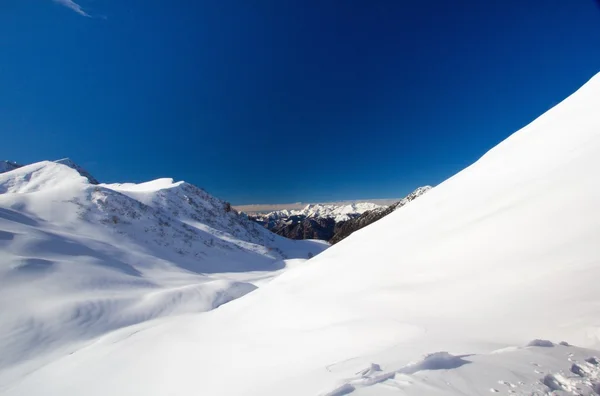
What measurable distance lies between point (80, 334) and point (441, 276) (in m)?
13.3

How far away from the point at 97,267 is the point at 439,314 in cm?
2101

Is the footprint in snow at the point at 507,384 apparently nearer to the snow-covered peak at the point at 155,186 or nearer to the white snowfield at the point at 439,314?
the white snowfield at the point at 439,314

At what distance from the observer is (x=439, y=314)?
4324 mm

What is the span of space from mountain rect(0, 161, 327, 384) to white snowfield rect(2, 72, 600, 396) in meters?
3.42

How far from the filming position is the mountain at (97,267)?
1088 cm

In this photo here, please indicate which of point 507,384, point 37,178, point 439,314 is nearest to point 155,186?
point 37,178

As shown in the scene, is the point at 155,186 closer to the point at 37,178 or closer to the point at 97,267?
the point at 37,178

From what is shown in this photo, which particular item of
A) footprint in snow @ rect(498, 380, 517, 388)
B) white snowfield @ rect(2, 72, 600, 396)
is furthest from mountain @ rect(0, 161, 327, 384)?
footprint in snow @ rect(498, 380, 517, 388)

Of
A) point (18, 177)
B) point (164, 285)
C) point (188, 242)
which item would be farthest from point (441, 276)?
point (18, 177)

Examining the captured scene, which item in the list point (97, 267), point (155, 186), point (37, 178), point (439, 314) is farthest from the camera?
point (155, 186)

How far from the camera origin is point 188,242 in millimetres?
38156

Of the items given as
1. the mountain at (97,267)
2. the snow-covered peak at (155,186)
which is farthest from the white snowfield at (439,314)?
the snow-covered peak at (155,186)

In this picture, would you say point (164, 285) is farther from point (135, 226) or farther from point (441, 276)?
point (135, 226)

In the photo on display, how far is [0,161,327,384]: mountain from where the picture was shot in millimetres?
10875
